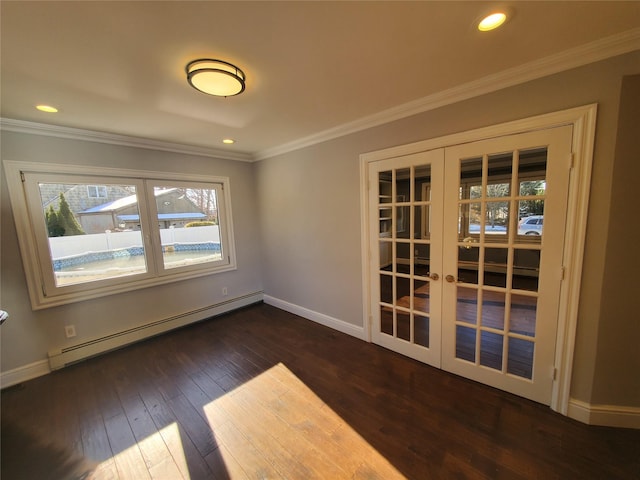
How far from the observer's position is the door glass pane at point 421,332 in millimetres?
2662

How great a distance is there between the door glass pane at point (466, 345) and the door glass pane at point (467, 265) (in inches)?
24.7

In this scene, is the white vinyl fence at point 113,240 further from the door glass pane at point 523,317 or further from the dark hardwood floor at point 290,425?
the door glass pane at point 523,317

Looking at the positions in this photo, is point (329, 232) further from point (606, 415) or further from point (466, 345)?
point (606, 415)

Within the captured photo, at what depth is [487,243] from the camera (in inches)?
79.0

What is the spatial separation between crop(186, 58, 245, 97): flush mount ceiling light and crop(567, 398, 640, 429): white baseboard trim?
3.32 metres

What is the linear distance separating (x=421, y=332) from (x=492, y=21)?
2.77 meters

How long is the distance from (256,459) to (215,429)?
17.3 inches

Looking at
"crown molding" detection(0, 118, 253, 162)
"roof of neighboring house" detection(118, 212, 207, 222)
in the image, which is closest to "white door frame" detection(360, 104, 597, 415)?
"crown molding" detection(0, 118, 253, 162)

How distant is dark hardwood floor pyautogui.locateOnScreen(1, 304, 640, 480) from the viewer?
1499 mm

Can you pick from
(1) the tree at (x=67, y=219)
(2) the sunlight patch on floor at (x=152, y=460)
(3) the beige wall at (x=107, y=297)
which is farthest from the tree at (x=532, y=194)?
(1) the tree at (x=67, y=219)

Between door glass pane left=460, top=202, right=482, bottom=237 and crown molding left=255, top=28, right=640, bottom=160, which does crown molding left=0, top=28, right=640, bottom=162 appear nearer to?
crown molding left=255, top=28, right=640, bottom=160

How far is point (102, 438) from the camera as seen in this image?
1774 millimetres

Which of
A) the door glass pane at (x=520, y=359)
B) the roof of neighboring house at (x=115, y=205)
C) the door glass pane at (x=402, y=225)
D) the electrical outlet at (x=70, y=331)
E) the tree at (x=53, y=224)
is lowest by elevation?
the door glass pane at (x=520, y=359)

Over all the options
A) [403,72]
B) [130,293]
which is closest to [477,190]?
[403,72]
